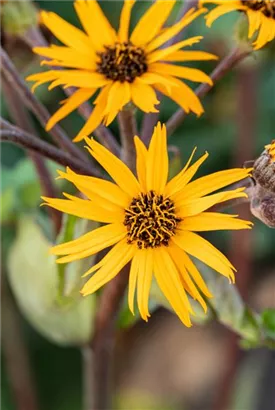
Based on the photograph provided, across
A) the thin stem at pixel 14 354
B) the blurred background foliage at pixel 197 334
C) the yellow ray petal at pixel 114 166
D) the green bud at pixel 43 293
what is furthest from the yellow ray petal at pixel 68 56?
the thin stem at pixel 14 354

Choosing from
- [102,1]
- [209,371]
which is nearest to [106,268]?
[102,1]

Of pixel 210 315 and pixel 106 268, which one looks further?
pixel 210 315

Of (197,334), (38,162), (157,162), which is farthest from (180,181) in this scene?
(197,334)

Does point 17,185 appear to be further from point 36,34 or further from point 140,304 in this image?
point 140,304

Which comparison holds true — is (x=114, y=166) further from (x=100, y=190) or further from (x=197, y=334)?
(x=197, y=334)

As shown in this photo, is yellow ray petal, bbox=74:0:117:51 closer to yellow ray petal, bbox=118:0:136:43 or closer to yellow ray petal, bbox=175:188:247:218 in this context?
yellow ray petal, bbox=118:0:136:43

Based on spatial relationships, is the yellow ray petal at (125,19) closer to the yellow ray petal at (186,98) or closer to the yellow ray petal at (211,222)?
the yellow ray petal at (186,98)
